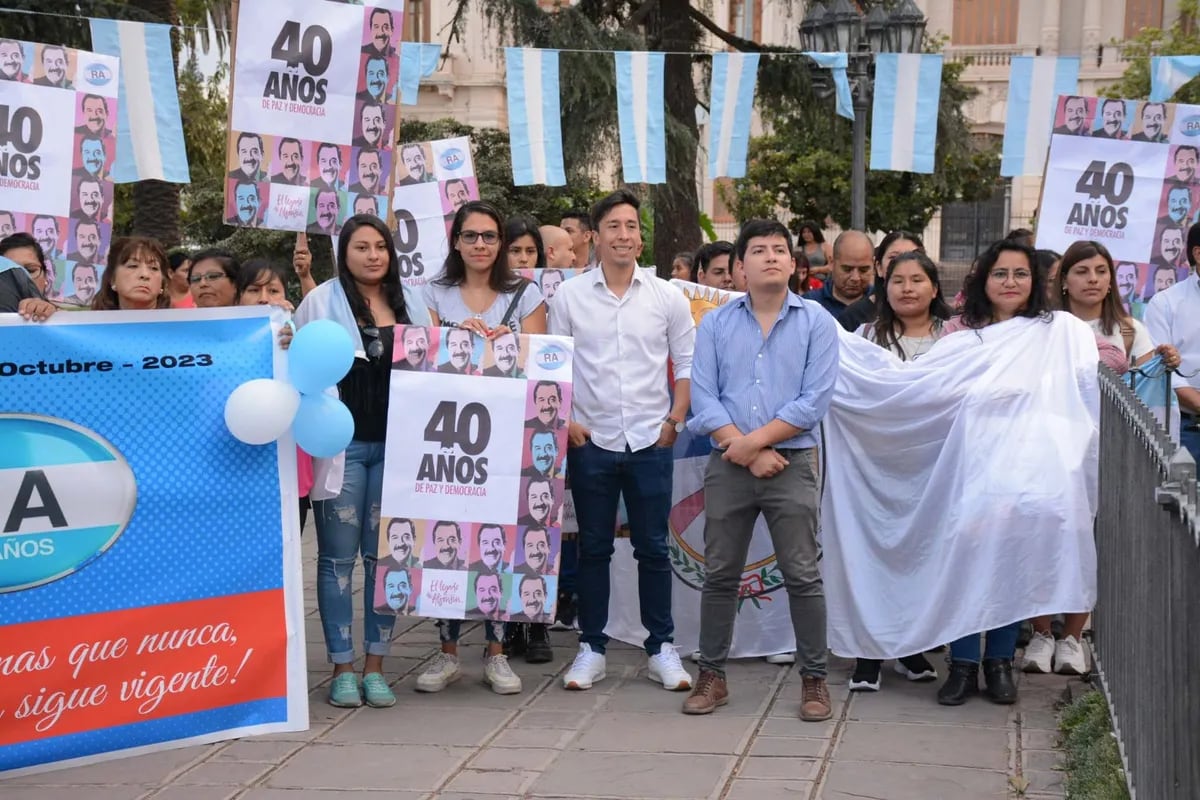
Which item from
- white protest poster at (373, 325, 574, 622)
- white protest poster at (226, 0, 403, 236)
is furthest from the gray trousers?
white protest poster at (226, 0, 403, 236)

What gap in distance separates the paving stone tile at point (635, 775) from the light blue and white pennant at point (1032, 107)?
6284mm

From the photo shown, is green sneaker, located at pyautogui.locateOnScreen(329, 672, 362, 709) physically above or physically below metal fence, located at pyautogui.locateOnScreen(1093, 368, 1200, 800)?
below

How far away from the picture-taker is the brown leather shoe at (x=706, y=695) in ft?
19.9

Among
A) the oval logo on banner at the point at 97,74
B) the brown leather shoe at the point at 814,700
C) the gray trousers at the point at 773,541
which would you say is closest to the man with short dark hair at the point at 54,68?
the oval logo on banner at the point at 97,74

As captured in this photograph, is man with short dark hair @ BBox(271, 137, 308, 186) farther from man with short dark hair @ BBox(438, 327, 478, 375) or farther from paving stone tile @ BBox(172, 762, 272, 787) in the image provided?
paving stone tile @ BBox(172, 762, 272, 787)

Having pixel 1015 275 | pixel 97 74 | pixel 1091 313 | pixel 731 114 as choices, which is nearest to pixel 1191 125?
pixel 1091 313

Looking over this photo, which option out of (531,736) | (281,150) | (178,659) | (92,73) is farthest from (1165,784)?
(92,73)

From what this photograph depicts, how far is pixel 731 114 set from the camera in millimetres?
12305

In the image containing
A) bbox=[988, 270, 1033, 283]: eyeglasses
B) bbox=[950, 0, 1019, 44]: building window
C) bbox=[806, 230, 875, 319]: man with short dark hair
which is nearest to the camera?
bbox=[988, 270, 1033, 283]: eyeglasses

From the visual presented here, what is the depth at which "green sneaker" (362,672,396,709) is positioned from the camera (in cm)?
623

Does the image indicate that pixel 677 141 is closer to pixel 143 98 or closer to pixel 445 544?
pixel 143 98

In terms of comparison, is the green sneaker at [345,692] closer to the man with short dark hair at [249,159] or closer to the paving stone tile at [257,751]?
the paving stone tile at [257,751]

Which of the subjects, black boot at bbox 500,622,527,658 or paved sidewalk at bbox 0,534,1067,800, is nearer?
paved sidewalk at bbox 0,534,1067,800

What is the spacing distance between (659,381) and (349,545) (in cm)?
145
